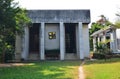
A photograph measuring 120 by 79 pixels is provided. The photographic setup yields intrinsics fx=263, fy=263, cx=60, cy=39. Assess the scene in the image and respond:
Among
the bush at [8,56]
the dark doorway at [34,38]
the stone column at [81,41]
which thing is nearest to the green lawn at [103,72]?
the stone column at [81,41]

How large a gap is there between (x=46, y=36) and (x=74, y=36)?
155 inches

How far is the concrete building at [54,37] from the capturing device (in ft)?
108

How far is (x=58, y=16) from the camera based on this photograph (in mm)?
33312

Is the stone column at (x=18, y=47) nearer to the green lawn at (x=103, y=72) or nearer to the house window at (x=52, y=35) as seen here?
the house window at (x=52, y=35)

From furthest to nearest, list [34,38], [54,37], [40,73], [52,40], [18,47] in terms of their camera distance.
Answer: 1. [34,38]
2. [54,37]
3. [52,40]
4. [18,47]
5. [40,73]

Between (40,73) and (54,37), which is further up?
(54,37)

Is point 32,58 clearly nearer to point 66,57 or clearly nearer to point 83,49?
point 66,57

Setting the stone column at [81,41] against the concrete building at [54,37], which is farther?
the concrete building at [54,37]

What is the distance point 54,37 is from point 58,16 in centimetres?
327

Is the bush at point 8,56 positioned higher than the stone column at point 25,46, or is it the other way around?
the stone column at point 25,46

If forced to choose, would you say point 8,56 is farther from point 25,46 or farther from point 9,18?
point 9,18

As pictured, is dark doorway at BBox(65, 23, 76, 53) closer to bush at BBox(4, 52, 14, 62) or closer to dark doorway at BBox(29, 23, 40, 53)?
dark doorway at BBox(29, 23, 40, 53)

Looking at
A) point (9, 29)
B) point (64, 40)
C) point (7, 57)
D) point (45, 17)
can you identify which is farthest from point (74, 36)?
point (9, 29)

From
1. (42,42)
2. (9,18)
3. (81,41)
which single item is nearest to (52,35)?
(42,42)
